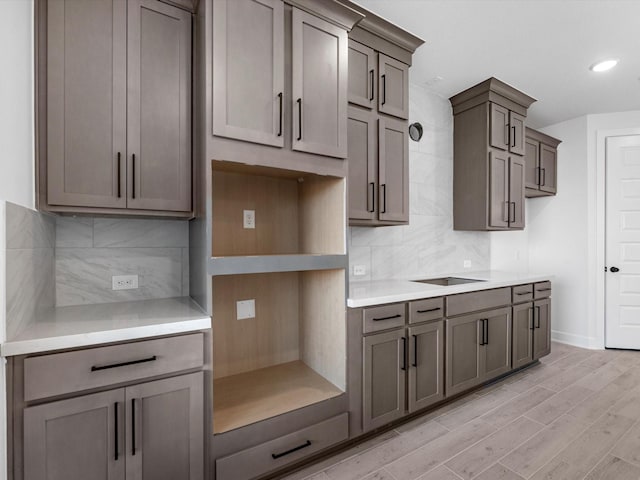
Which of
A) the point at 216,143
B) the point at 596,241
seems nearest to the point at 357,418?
the point at 216,143

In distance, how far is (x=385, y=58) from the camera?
237cm

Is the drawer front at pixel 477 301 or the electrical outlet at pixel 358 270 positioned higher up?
the electrical outlet at pixel 358 270

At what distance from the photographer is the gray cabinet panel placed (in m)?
3.94

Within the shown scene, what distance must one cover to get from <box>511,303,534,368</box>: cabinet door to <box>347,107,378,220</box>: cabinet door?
5.95 feet

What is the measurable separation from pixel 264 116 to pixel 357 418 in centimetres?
183

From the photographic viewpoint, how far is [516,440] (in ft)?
6.72

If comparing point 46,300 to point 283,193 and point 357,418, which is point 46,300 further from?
point 357,418

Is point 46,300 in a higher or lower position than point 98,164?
lower

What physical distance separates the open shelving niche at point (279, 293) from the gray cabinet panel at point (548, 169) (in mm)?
3388

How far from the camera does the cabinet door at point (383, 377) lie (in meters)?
1.95

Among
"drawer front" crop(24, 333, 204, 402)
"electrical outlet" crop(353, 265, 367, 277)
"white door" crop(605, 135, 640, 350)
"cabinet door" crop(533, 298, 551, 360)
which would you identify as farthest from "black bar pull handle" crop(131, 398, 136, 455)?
"white door" crop(605, 135, 640, 350)

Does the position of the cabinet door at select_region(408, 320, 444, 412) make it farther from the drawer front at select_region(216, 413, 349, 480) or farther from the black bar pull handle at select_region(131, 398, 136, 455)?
the black bar pull handle at select_region(131, 398, 136, 455)

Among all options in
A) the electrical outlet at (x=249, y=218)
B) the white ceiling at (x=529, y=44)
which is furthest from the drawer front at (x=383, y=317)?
the white ceiling at (x=529, y=44)

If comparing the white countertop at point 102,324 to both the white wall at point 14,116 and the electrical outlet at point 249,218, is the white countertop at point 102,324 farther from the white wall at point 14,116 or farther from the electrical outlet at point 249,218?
the electrical outlet at point 249,218
